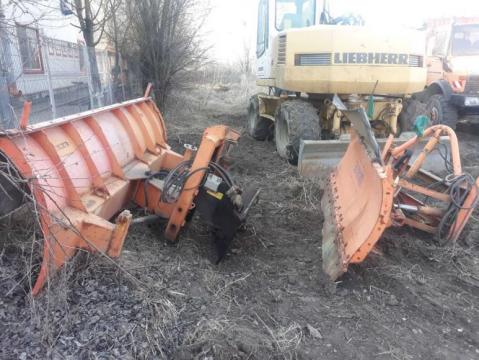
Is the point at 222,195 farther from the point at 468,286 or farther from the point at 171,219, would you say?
the point at 468,286

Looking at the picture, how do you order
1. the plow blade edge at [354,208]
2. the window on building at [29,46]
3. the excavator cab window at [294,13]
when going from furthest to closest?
1. the excavator cab window at [294,13]
2. the window on building at [29,46]
3. the plow blade edge at [354,208]

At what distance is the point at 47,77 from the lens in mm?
7434

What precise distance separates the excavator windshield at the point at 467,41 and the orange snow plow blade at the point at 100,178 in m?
7.62

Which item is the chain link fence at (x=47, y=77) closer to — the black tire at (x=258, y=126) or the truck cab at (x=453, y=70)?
the black tire at (x=258, y=126)

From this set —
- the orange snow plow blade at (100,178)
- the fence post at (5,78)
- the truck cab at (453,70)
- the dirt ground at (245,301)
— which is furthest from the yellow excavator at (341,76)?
the fence post at (5,78)

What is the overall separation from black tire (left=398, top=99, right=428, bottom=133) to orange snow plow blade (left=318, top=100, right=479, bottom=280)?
2553 millimetres

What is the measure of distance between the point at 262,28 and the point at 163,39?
3.43 metres

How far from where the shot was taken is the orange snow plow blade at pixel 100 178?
2764 mm

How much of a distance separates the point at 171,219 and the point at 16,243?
1.22 m

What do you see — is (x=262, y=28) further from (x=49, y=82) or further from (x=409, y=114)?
(x=49, y=82)

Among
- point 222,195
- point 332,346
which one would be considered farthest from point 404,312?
point 222,195

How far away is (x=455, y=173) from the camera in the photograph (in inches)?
159

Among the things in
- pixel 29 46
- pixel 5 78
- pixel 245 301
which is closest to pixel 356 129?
pixel 245 301

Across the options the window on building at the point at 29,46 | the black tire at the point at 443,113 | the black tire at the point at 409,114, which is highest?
the window on building at the point at 29,46
